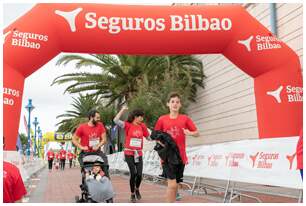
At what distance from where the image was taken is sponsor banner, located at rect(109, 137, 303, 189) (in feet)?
20.9

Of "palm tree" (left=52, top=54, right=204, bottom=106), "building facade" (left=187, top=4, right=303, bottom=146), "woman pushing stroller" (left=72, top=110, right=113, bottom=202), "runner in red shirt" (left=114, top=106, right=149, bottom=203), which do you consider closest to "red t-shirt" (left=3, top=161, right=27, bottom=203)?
"woman pushing stroller" (left=72, top=110, right=113, bottom=202)

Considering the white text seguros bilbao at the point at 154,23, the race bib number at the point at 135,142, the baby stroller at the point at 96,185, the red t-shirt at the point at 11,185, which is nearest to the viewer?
the red t-shirt at the point at 11,185

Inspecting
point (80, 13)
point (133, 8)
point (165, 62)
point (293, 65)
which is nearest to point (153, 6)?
point (133, 8)

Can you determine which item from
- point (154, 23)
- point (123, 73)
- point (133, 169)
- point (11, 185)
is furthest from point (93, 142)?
point (123, 73)

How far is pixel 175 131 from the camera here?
634 centimetres

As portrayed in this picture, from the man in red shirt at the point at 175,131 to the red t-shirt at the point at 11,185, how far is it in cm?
251

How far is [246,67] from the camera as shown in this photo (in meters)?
Result: 10.7

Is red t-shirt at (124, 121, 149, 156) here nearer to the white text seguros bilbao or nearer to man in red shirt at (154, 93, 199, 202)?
man in red shirt at (154, 93, 199, 202)

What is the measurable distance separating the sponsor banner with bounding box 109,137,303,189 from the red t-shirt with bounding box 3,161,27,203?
3.59 metres

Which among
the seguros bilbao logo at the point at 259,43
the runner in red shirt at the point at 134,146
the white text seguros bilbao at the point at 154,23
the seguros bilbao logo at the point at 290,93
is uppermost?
the white text seguros bilbao at the point at 154,23

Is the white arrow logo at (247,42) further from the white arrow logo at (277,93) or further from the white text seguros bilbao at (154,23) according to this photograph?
the white arrow logo at (277,93)

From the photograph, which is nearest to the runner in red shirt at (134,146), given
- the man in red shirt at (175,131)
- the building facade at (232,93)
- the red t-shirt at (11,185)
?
the man in red shirt at (175,131)

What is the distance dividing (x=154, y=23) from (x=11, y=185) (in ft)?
21.5

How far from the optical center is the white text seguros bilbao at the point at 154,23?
32.5 feet
